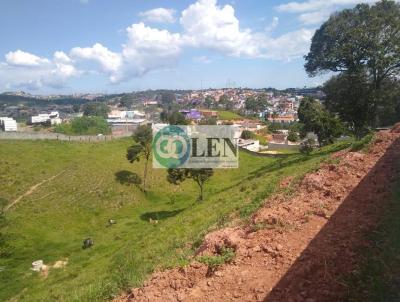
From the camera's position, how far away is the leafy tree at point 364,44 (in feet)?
81.9

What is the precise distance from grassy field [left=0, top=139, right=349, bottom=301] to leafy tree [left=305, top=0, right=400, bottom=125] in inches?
216

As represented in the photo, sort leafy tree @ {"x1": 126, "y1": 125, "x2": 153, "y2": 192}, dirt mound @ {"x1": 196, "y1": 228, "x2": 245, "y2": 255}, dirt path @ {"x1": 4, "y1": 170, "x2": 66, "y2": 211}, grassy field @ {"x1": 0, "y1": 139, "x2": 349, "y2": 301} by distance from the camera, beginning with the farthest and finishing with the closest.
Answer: leafy tree @ {"x1": 126, "y1": 125, "x2": 153, "y2": 192}
dirt path @ {"x1": 4, "y1": 170, "x2": 66, "y2": 211}
grassy field @ {"x1": 0, "y1": 139, "x2": 349, "y2": 301}
dirt mound @ {"x1": 196, "y1": 228, "x2": 245, "y2": 255}

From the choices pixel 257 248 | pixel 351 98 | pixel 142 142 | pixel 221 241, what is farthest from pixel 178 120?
pixel 257 248

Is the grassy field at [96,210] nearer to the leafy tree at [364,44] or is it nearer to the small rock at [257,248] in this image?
the small rock at [257,248]

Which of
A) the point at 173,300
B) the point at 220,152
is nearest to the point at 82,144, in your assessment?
the point at 220,152

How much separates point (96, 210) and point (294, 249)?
2808 cm

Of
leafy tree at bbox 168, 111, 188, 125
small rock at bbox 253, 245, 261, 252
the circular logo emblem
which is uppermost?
small rock at bbox 253, 245, 261, 252

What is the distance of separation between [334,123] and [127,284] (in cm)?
3654

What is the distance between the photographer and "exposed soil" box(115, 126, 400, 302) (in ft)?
22.1

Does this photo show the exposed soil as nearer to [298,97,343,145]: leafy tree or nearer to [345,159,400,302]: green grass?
[345,159,400,302]: green grass

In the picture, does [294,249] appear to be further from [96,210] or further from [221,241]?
[96,210]

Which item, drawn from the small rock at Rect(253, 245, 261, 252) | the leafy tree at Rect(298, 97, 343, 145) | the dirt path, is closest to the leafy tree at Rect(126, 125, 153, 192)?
the dirt path

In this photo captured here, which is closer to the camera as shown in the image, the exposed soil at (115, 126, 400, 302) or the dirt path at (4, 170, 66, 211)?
the exposed soil at (115, 126, 400, 302)

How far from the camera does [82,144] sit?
171 feet
